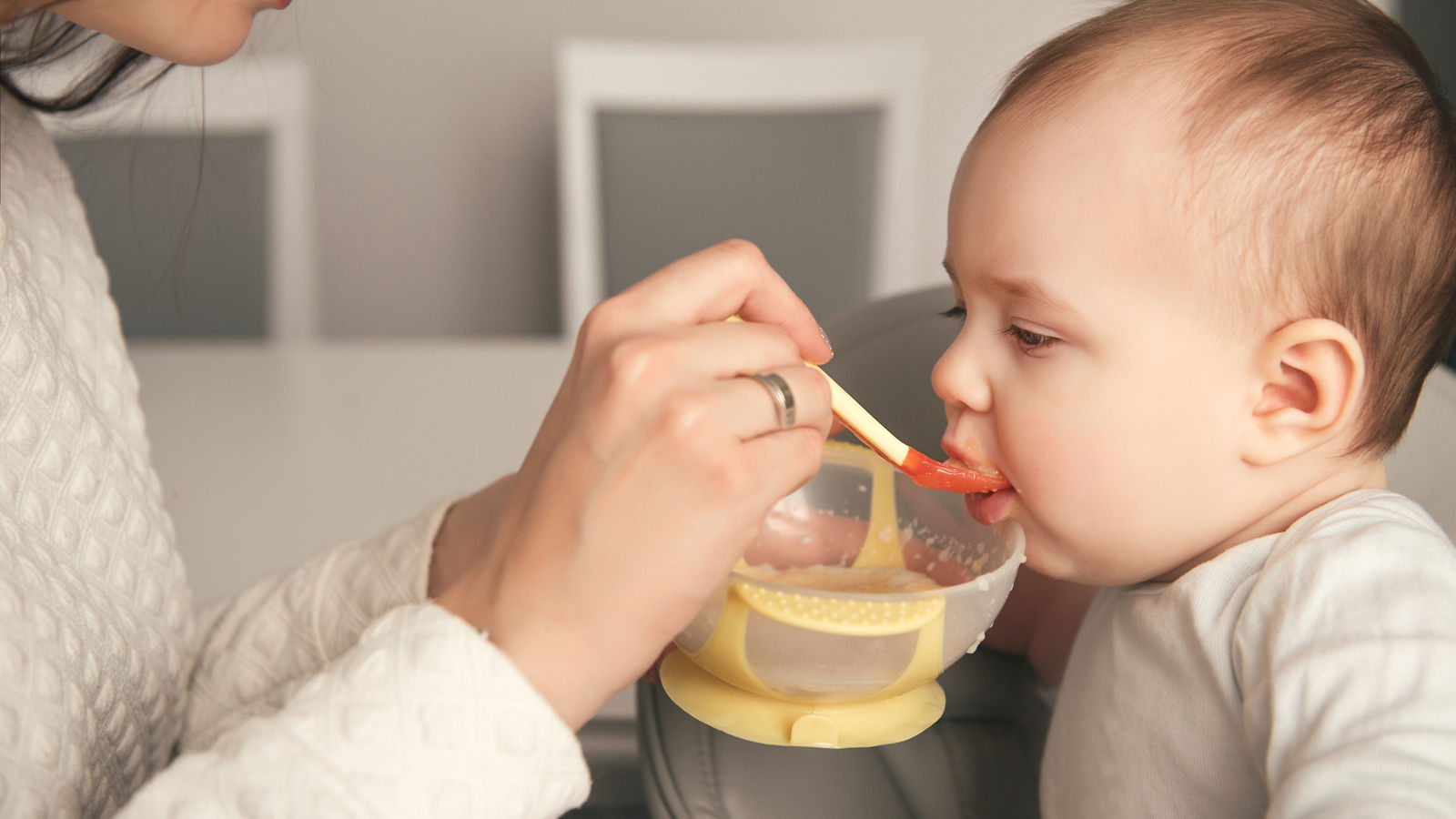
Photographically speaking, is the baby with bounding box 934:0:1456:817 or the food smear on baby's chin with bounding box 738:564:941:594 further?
the food smear on baby's chin with bounding box 738:564:941:594

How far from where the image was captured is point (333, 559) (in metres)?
0.82

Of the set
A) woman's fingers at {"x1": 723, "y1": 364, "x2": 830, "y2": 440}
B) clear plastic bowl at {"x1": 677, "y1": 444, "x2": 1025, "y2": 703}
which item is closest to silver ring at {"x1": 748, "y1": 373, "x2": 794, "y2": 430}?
woman's fingers at {"x1": 723, "y1": 364, "x2": 830, "y2": 440}

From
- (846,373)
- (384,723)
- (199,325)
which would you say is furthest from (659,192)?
(384,723)

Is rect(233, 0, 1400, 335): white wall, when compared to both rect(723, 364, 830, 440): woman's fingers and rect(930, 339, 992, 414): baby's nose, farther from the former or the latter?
rect(723, 364, 830, 440): woman's fingers

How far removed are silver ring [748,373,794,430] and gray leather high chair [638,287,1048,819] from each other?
1.21ft

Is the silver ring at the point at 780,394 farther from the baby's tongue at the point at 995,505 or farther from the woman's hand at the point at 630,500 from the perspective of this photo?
the baby's tongue at the point at 995,505

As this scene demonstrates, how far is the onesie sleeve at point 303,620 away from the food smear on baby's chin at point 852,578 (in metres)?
0.25

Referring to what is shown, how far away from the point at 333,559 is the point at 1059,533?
54cm

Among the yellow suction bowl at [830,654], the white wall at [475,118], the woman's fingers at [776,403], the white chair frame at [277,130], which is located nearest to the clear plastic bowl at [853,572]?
the yellow suction bowl at [830,654]

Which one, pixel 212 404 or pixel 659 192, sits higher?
pixel 659 192

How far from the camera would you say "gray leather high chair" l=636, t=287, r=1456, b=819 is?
0.83 m

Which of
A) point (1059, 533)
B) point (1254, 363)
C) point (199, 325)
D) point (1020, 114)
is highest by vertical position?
point (1020, 114)

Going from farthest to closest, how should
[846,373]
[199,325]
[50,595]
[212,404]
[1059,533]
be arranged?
[199,325], [212,404], [846,373], [1059,533], [50,595]

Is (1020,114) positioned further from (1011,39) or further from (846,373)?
(1011,39)
